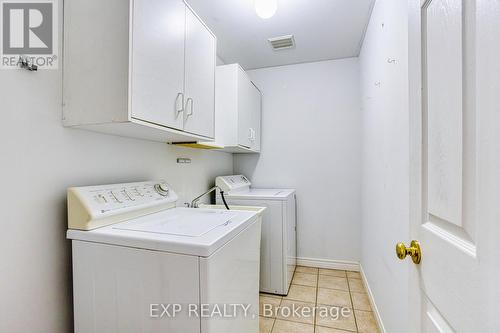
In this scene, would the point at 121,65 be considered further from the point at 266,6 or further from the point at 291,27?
the point at 291,27

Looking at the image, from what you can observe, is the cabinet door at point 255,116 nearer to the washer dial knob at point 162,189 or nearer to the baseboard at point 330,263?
the washer dial knob at point 162,189

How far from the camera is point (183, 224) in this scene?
3.76 ft

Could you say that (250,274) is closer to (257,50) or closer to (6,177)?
(6,177)

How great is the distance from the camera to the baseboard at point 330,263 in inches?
108

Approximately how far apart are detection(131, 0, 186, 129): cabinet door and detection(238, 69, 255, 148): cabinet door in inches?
40.0

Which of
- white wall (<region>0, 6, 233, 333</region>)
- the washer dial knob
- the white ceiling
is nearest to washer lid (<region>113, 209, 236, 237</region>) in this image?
the washer dial knob

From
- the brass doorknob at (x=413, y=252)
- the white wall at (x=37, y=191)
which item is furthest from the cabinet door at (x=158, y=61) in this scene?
the brass doorknob at (x=413, y=252)

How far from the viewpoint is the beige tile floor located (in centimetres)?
179

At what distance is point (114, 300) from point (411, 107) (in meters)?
1.34

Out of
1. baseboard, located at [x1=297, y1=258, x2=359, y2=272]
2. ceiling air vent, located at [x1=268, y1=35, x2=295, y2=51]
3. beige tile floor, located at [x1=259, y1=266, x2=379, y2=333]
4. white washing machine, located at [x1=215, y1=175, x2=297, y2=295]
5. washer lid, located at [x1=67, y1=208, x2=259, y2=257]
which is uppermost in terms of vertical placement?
ceiling air vent, located at [x1=268, y1=35, x2=295, y2=51]

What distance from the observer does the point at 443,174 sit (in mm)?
605

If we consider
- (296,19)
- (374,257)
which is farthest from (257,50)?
(374,257)

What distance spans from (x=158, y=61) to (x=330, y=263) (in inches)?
108

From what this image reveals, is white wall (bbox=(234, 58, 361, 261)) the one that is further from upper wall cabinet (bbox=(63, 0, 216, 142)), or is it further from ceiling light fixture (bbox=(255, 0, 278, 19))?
upper wall cabinet (bbox=(63, 0, 216, 142))
